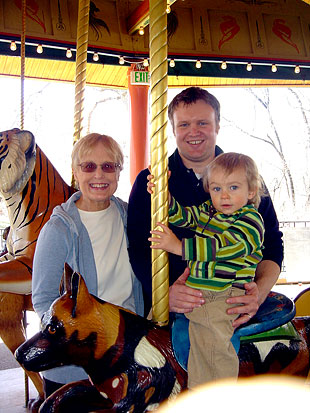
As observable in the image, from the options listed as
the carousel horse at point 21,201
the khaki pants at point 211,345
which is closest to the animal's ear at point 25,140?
the carousel horse at point 21,201

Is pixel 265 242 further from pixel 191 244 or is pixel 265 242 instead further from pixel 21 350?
pixel 21 350

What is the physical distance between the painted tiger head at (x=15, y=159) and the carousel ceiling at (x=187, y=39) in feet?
8.11

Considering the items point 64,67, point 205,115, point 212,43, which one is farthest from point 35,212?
point 212,43

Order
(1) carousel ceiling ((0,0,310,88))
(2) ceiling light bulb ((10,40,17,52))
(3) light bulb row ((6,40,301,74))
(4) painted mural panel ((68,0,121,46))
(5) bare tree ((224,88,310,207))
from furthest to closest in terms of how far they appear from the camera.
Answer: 1. (5) bare tree ((224,88,310,207))
2. (4) painted mural panel ((68,0,121,46))
3. (1) carousel ceiling ((0,0,310,88))
4. (3) light bulb row ((6,40,301,74))
5. (2) ceiling light bulb ((10,40,17,52))

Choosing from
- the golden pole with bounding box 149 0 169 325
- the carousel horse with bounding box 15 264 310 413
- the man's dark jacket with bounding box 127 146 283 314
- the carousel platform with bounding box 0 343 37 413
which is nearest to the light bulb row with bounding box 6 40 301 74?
the carousel platform with bounding box 0 343 37 413

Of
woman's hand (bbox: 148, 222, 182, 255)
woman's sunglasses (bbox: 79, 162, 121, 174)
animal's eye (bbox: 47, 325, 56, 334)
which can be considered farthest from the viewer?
woman's sunglasses (bbox: 79, 162, 121, 174)

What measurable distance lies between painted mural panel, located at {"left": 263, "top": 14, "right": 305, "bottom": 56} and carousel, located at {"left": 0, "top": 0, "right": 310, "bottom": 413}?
0.6 inches

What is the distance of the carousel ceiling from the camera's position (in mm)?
4957

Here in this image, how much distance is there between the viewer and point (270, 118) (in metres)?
14.1

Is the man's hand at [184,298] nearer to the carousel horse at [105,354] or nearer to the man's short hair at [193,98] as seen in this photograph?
the carousel horse at [105,354]

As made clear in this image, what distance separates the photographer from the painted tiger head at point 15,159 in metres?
2.58

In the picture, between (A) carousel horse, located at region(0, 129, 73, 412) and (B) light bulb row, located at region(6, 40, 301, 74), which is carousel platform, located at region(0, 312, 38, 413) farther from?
(B) light bulb row, located at region(6, 40, 301, 74)

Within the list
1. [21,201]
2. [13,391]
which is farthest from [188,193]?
[13,391]

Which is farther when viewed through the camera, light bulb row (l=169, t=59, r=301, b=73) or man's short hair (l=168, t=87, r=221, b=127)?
light bulb row (l=169, t=59, r=301, b=73)
